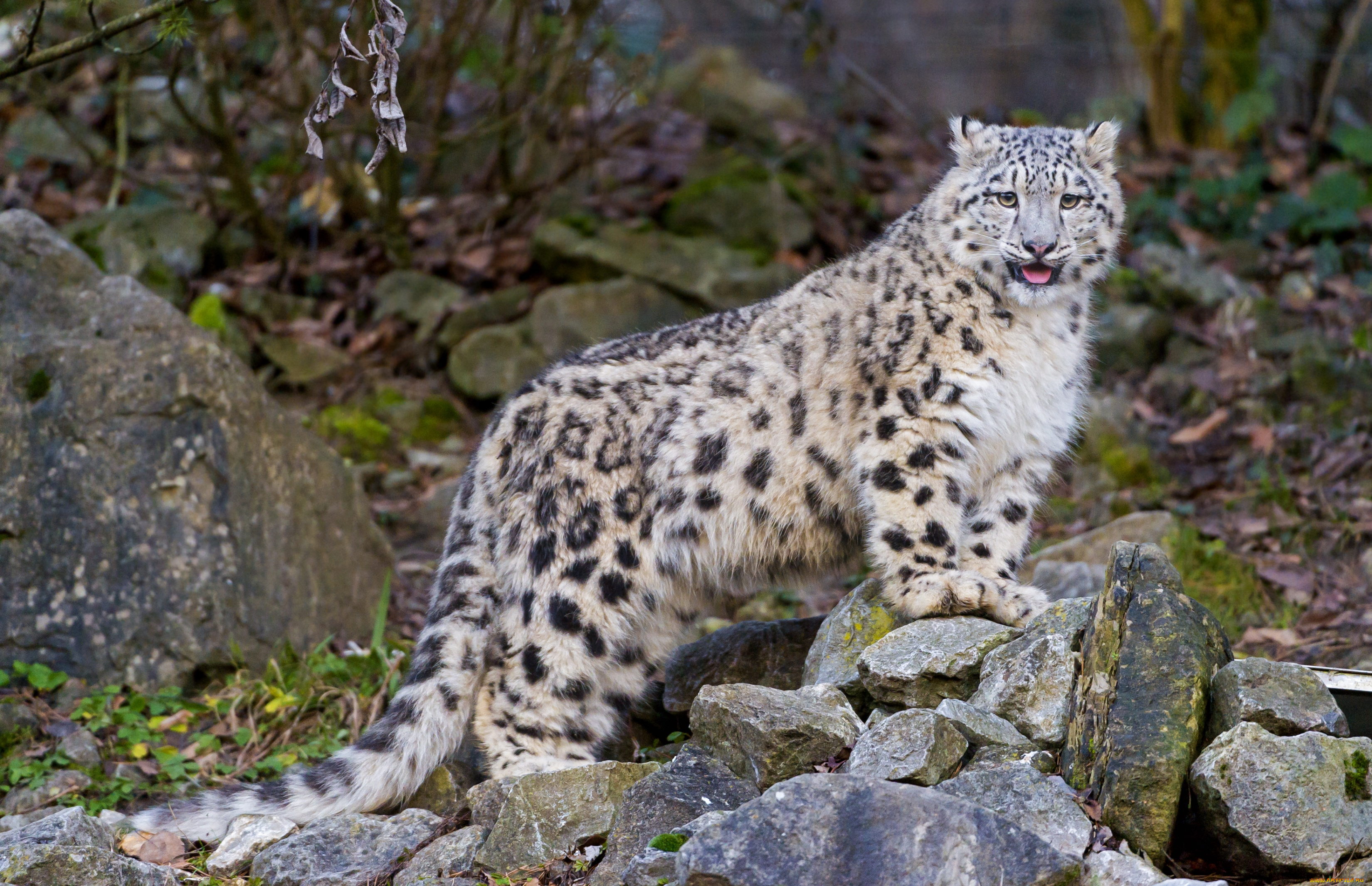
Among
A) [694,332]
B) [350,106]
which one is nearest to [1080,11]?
[350,106]

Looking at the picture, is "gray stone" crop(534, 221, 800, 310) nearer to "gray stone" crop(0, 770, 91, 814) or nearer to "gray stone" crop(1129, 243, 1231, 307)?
"gray stone" crop(1129, 243, 1231, 307)

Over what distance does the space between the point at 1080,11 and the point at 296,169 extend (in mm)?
7423

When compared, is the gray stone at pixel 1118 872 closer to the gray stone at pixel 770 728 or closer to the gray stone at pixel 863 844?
the gray stone at pixel 863 844

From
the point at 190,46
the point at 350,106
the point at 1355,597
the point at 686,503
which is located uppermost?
the point at 190,46

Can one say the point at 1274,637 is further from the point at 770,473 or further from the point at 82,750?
the point at 82,750

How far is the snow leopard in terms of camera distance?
486cm

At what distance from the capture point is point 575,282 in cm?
987

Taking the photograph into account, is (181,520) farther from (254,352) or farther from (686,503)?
(254,352)

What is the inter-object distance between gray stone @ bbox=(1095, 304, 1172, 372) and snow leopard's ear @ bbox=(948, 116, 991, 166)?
399 centimetres

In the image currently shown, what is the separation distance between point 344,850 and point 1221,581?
166 inches

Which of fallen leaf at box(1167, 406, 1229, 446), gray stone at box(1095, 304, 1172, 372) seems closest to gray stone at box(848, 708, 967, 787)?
fallen leaf at box(1167, 406, 1229, 446)

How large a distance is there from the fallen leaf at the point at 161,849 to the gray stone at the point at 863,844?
6.87 ft

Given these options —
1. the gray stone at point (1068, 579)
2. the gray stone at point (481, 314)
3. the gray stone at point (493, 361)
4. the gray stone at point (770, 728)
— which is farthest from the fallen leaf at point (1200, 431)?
the gray stone at point (770, 728)

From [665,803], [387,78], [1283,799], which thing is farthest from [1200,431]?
[387,78]
